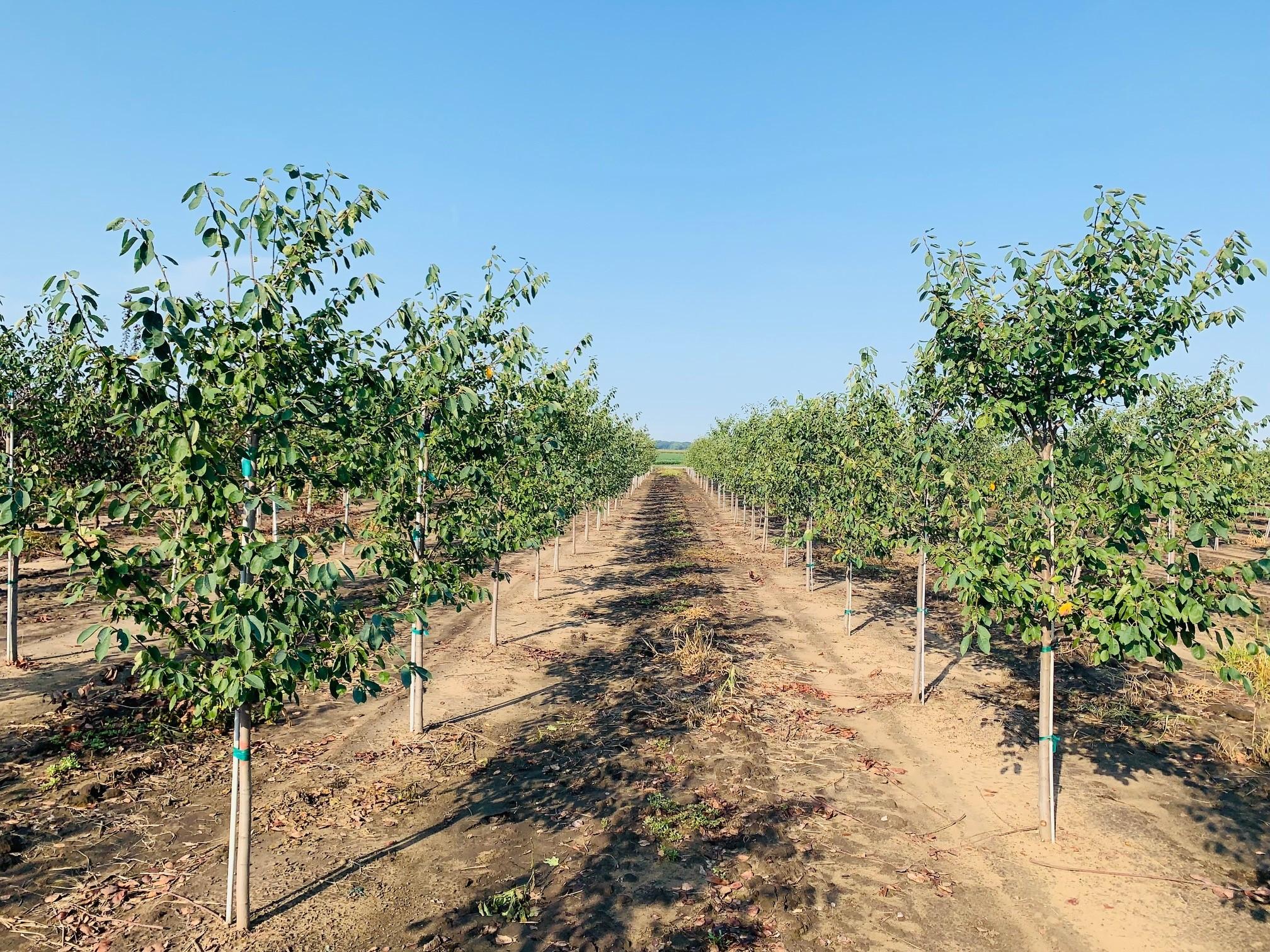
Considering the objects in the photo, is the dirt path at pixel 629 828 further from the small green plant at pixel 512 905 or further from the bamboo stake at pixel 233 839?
the bamboo stake at pixel 233 839

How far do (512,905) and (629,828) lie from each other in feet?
6.67

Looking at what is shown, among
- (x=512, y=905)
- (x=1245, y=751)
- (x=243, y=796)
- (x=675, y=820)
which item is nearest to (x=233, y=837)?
(x=243, y=796)

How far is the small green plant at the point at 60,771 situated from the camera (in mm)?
9719

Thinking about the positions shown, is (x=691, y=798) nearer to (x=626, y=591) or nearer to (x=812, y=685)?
(x=812, y=685)

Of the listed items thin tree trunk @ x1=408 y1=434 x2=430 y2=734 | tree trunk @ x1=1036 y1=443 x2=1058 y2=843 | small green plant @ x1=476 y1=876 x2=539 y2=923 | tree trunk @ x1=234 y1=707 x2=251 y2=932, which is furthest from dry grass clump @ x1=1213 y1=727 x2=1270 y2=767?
tree trunk @ x1=234 y1=707 x2=251 y2=932

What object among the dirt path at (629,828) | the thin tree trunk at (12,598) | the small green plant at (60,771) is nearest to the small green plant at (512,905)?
the dirt path at (629,828)

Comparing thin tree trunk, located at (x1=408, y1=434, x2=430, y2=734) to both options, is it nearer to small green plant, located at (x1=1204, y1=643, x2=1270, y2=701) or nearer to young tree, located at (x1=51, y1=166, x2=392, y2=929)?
young tree, located at (x1=51, y1=166, x2=392, y2=929)

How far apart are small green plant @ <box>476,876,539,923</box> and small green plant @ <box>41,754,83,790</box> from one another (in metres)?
6.61

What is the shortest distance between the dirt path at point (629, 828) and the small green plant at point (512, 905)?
0.10ft

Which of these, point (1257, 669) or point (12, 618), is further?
point (1257, 669)

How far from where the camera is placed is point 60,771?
10.1 m

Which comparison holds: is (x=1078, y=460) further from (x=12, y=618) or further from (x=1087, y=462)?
(x=12, y=618)

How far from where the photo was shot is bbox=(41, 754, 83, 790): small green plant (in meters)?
9.72

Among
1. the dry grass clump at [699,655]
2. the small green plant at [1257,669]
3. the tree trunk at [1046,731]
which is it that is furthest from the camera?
the dry grass clump at [699,655]
